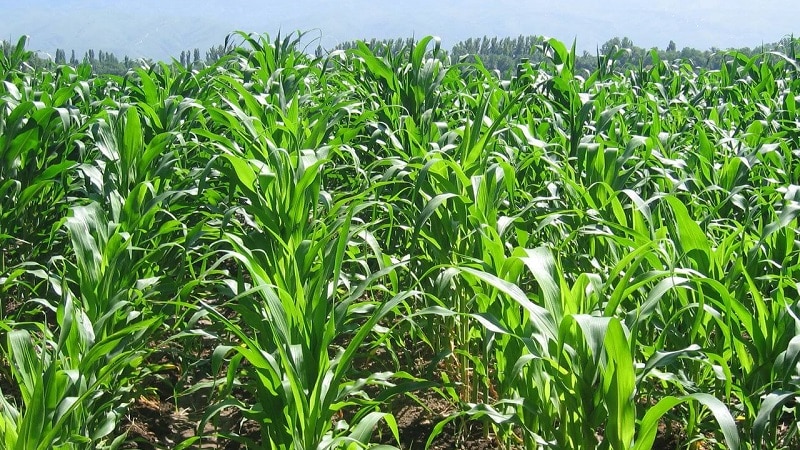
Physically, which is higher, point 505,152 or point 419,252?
point 505,152

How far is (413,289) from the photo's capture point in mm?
2537

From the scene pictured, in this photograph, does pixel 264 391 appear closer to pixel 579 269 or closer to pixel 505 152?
pixel 579 269

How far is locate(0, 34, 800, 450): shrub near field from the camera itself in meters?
1.61

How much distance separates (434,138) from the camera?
3.25 metres

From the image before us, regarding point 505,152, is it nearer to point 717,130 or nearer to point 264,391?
point 717,130

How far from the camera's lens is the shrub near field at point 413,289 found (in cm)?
161

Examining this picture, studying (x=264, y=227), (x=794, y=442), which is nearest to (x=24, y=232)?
(x=264, y=227)

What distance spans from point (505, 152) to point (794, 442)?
1404 millimetres

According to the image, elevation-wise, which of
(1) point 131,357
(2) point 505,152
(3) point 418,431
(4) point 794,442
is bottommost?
(3) point 418,431

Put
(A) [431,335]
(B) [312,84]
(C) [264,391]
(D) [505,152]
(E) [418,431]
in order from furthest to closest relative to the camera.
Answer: (B) [312,84], (D) [505,152], (A) [431,335], (E) [418,431], (C) [264,391]

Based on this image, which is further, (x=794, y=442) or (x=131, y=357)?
(x=794, y=442)

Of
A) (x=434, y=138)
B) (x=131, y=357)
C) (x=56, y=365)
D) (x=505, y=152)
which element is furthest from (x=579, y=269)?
(x=56, y=365)

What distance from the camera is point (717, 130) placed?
3.71 meters

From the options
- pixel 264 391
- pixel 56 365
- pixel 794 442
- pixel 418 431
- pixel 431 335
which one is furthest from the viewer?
pixel 431 335
